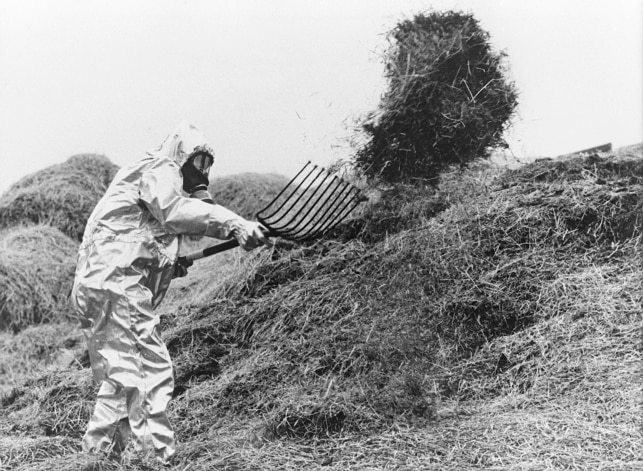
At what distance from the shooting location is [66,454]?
10.9ft

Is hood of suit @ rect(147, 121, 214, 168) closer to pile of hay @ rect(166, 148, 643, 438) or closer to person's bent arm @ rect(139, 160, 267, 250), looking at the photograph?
person's bent arm @ rect(139, 160, 267, 250)

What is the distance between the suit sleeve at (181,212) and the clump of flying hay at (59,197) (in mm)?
5390

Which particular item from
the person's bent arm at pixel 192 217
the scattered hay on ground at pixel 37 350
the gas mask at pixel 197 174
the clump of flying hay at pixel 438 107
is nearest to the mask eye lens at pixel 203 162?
the gas mask at pixel 197 174

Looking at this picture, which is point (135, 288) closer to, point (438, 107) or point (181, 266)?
point (181, 266)

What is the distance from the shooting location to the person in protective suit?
3096 mm

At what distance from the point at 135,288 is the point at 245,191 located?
5.92 metres

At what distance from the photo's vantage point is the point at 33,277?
281 inches

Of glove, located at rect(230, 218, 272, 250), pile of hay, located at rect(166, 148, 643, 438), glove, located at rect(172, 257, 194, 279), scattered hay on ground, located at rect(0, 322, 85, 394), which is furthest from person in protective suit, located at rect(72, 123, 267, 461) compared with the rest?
scattered hay on ground, located at rect(0, 322, 85, 394)

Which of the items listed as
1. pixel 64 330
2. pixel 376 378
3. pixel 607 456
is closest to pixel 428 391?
pixel 376 378

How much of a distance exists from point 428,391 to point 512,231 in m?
1.37

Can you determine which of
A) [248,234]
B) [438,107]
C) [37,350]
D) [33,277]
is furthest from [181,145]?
[33,277]

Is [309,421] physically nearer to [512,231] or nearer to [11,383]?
[512,231]

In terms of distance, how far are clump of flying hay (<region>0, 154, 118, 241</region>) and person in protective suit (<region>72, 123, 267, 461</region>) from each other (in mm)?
5248

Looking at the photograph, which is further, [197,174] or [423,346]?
[423,346]
